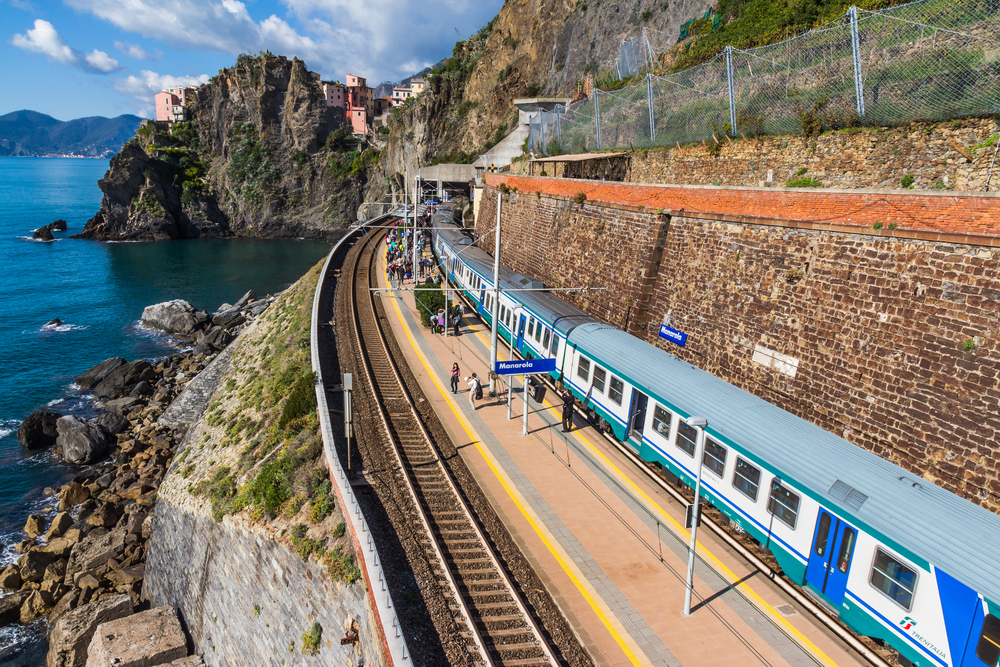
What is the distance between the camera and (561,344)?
1848cm

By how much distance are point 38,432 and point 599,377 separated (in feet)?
92.8

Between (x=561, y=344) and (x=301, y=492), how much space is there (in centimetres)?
892

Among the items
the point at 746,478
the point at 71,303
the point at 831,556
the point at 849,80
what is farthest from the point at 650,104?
the point at 71,303

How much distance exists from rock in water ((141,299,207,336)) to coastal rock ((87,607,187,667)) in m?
32.5

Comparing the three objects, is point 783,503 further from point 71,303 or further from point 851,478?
→ point 71,303

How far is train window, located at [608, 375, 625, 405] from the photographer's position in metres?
15.2

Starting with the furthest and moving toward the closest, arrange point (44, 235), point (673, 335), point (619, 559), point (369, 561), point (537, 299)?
point (44, 235), point (537, 299), point (673, 335), point (619, 559), point (369, 561)

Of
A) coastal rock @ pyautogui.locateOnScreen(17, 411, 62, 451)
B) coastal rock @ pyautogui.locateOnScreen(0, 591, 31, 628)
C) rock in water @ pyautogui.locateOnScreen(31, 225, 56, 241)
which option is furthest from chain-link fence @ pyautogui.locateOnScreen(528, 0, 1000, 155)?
rock in water @ pyautogui.locateOnScreen(31, 225, 56, 241)

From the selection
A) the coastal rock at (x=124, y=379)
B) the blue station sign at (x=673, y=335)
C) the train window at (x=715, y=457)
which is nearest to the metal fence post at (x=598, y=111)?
the blue station sign at (x=673, y=335)

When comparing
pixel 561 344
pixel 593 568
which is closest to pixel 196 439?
pixel 561 344

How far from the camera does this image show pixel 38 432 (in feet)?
92.2

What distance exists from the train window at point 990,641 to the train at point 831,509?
0.01 meters

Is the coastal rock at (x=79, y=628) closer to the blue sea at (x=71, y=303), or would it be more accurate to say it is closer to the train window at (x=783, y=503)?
the blue sea at (x=71, y=303)

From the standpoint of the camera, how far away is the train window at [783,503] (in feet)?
33.5
